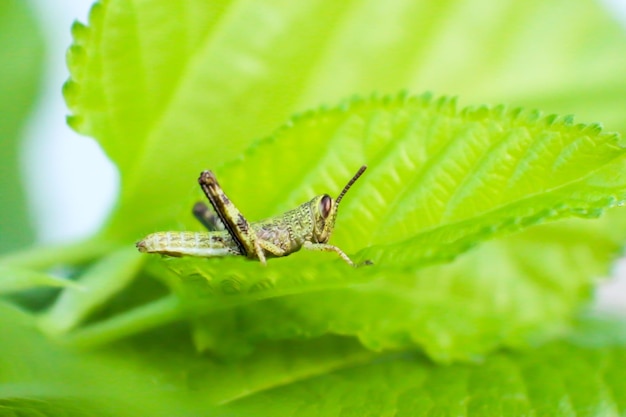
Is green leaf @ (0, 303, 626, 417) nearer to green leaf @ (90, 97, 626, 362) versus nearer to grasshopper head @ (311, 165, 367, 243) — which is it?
green leaf @ (90, 97, 626, 362)

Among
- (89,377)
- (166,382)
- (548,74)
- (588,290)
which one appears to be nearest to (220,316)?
(166,382)

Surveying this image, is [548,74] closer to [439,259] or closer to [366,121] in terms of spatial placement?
[366,121]

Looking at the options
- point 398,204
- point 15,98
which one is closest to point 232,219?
point 398,204

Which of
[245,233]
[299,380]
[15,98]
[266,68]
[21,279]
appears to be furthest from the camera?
A: [15,98]

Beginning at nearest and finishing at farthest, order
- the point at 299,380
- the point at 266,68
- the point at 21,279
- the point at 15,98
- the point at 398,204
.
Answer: the point at 21,279 < the point at 398,204 < the point at 299,380 < the point at 266,68 < the point at 15,98

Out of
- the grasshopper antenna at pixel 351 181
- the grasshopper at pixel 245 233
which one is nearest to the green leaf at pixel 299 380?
the grasshopper at pixel 245 233

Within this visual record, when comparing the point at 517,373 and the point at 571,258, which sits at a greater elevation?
the point at 571,258

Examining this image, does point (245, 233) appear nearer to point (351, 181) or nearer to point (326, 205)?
point (326, 205)
